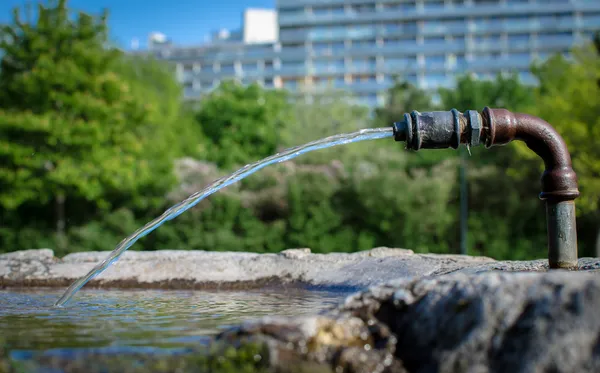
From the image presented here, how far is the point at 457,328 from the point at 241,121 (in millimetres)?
28097

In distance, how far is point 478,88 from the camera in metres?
25.9

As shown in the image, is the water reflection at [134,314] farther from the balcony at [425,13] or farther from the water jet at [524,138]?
the balcony at [425,13]

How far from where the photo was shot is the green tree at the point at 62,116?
15.9 meters

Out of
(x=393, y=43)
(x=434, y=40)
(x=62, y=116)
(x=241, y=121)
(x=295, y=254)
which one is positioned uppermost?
(x=434, y=40)

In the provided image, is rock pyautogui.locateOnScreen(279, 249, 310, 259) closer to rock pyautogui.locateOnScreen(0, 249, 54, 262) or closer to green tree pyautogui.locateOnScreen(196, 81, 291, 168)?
rock pyautogui.locateOnScreen(0, 249, 54, 262)

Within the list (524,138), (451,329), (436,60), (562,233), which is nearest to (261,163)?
(524,138)

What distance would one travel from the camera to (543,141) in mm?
3320

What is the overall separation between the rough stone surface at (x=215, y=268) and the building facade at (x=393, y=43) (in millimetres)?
54375

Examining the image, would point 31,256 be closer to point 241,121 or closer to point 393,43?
point 241,121

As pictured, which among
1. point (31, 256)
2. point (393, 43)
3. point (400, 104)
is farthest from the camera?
point (393, 43)

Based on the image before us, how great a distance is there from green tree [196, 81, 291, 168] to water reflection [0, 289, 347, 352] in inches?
900

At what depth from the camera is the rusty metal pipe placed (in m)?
3.26

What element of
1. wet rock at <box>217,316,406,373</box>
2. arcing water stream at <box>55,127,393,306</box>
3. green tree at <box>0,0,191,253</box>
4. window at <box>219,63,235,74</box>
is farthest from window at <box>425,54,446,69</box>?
wet rock at <box>217,316,406,373</box>

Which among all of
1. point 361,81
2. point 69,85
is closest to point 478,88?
point 69,85
